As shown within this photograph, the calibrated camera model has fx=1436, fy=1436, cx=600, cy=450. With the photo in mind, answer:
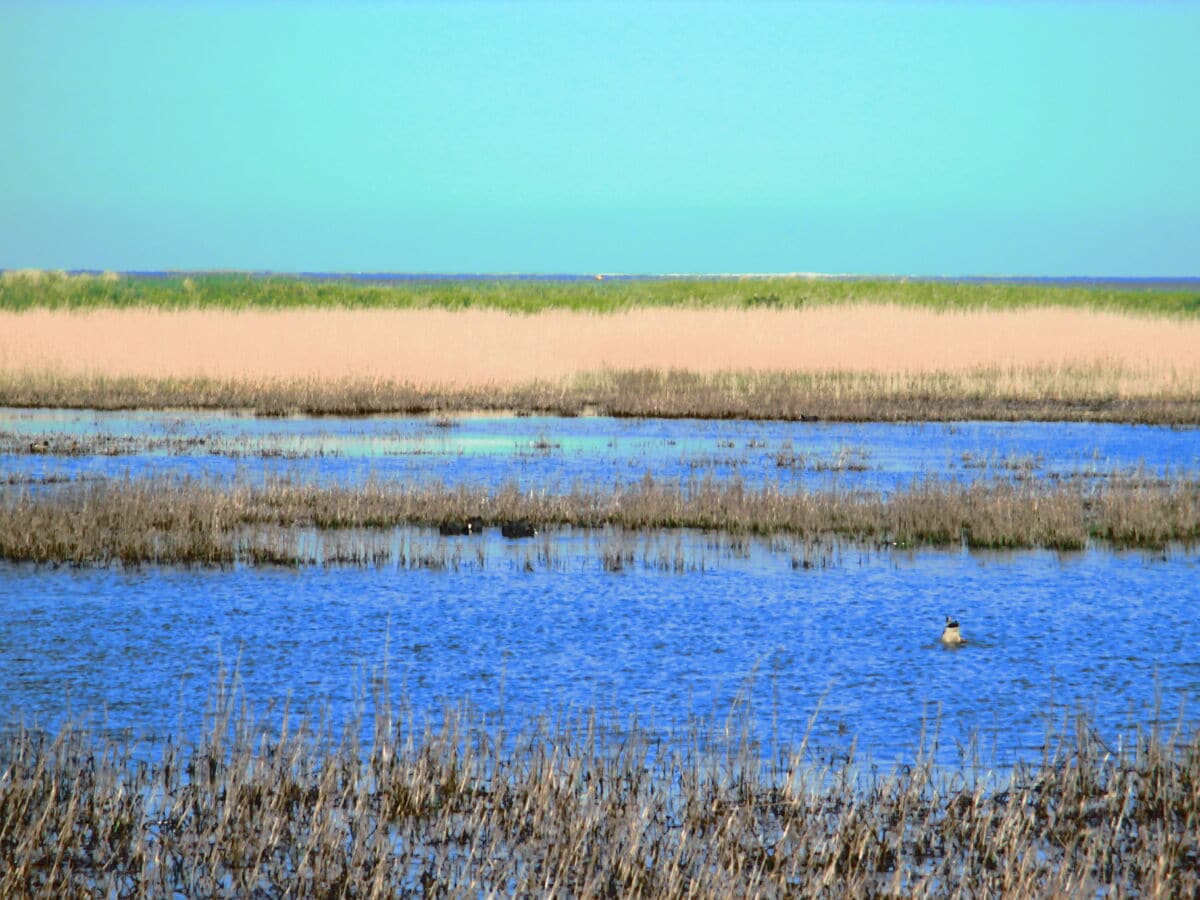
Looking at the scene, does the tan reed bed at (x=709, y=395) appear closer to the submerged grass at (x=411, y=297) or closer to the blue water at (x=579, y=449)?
the blue water at (x=579, y=449)

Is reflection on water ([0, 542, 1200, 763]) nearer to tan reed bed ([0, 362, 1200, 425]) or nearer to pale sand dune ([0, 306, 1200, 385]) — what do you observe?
tan reed bed ([0, 362, 1200, 425])

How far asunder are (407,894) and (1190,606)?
8233 mm

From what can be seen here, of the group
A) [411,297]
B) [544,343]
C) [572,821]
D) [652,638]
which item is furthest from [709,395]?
[411,297]

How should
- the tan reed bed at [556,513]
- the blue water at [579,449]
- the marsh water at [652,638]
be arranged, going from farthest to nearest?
1. the blue water at [579,449]
2. the tan reed bed at [556,513]
3. the marsh water at [652,638]

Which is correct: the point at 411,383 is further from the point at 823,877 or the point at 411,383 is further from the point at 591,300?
the point at 591,300

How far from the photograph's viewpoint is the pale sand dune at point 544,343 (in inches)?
1237

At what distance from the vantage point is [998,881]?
5.77 metres

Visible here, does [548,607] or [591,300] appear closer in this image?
[548,607]

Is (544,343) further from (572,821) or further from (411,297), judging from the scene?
(572,821)

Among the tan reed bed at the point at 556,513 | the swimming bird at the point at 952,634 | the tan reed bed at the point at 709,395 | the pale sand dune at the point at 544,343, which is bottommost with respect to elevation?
the swimming bird at the point at 952,634

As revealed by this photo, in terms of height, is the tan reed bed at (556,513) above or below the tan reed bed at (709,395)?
below

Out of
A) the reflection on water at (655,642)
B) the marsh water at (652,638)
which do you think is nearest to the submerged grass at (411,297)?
the marsh water at (652,638)

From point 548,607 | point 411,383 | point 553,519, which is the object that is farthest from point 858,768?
point 411,383

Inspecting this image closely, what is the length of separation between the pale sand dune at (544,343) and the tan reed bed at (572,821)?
Answer: 23527 millimetres
